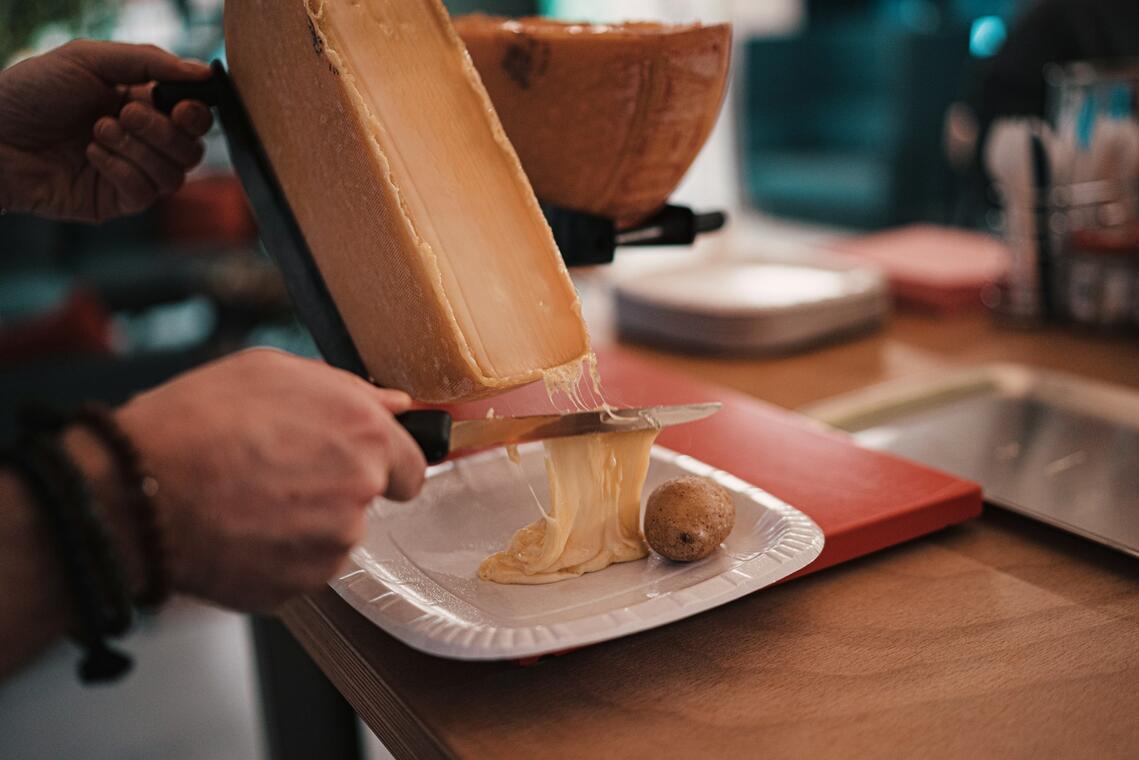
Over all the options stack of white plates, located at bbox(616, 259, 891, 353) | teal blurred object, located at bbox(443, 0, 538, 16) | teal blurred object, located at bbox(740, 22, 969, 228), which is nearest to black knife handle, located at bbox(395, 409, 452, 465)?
stack of white plates, located at bbox(616, 259, 891, 353)

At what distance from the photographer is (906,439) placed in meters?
0.94

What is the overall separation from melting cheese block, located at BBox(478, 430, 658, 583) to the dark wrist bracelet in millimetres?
→ 241

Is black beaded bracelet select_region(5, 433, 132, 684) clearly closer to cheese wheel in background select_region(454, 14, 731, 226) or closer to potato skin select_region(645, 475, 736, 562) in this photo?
potato skin select_region(645, 475, 736, 562)

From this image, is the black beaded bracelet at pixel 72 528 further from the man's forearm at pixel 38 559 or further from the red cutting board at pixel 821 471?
the red cutting board at pixel 821 471

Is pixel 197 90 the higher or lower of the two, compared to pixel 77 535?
higher

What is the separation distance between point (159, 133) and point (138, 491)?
518mm

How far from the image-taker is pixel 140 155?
0.87 meters

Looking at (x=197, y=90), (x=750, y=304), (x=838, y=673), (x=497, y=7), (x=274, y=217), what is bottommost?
(x=838, y=673)

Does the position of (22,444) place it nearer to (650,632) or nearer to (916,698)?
(650,632)

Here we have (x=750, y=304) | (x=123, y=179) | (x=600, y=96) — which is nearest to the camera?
(x=600, y=96)

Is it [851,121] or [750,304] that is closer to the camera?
[750,304]

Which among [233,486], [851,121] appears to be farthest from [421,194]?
[851,121]

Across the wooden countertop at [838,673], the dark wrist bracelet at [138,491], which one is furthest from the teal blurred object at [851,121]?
the dark wrist bracelet at [138,491]

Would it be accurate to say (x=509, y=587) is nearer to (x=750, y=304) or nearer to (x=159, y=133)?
(x=159, y=133)
